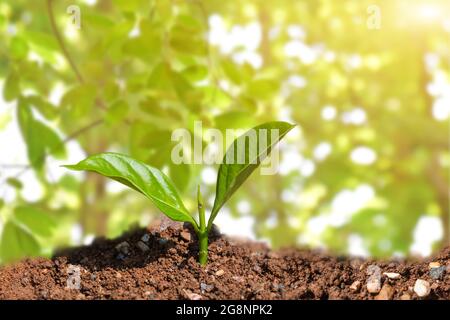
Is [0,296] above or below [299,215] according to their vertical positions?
below

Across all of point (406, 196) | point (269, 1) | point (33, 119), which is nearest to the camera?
point (33, 119)

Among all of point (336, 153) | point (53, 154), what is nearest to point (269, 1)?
point (336, 153)

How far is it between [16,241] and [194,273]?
536 mm

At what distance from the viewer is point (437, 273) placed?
61 cm

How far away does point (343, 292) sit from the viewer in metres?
0.58

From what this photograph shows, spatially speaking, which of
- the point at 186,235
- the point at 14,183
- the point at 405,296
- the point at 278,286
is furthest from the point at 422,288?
A: the point at 14,183

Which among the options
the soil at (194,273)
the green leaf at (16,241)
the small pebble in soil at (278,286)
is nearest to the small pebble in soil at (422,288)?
the soil at (194,273)

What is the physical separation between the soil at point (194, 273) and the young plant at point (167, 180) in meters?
0.07

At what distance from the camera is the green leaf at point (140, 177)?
556 millimetres

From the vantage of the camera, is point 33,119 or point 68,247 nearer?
point 68,247

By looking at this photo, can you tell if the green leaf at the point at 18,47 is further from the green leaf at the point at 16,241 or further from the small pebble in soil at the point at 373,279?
the small pebble in soil at the point at 373,279
